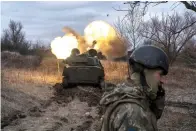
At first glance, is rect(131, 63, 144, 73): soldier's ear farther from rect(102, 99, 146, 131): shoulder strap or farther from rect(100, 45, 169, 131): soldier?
rect(102, 99, 146, 131): shoulder strap

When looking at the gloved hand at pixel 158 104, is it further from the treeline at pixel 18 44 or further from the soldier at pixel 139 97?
the treeline at pixel 18 44

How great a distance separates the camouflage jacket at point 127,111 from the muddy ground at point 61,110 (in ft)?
28.0

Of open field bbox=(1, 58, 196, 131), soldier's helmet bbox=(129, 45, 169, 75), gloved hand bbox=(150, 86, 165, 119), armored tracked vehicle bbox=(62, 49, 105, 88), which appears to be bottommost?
open field bbox=(1, 58, 196, 131)

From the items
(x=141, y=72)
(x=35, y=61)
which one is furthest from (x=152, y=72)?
(x=35, y=61)

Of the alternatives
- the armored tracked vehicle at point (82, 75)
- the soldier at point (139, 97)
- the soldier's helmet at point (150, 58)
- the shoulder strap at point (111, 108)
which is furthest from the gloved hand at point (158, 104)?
the armored tracked vehicle at point (82, 75)

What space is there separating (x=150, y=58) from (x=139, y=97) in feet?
0.98

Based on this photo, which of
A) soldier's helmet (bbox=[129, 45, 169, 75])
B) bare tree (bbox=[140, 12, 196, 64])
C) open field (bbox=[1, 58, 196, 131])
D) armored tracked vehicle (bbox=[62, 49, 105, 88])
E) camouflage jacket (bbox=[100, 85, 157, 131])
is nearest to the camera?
camouflage jacket (bbox=[100, 85, 157, 131])

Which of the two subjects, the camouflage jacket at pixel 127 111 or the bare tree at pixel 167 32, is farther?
the bare tree at pixel 167 32

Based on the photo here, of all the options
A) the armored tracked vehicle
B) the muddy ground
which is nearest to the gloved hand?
the muddy ground

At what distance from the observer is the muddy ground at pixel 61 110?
11.6 meters

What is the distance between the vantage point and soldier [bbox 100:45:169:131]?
2184 millimetres

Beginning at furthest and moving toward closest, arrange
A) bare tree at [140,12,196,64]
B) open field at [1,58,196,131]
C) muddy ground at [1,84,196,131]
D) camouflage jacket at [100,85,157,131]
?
bare tree at [140,12,196,64]
open field at [1,58,196,131]
muddy ground at [1,84,196,131]
camouflage jacket at [100,85,157,131]

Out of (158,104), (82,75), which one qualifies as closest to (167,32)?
(82,75)

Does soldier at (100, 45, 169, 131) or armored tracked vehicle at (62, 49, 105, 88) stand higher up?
soldier at (100, 45, 169, 131)
